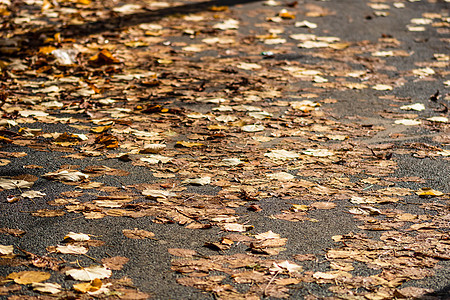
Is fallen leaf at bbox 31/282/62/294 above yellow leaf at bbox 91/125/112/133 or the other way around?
above

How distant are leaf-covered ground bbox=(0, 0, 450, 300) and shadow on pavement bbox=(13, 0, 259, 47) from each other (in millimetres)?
36

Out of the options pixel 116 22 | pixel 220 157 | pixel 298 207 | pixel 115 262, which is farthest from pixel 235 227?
pixel 116 22

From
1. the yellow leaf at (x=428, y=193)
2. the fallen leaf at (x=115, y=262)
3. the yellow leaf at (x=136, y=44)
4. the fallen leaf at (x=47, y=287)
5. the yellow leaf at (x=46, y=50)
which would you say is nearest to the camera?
the fallen leaf at (x=47, y=287)

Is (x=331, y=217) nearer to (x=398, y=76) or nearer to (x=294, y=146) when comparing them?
(x=294, y=146)

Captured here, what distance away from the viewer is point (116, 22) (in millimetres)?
7250

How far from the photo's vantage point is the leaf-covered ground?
2625mm

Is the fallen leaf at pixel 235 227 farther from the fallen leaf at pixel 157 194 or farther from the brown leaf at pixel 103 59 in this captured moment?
the brown leaf at pixel 103 59

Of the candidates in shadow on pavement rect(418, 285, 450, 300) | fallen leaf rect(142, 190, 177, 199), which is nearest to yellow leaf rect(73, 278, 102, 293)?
fallen leaf rect(142, 190, 177, 199)

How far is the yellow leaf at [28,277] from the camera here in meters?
2.42

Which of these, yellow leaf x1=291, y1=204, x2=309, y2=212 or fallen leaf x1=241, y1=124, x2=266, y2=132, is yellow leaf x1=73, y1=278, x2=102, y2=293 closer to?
yellow leaf x1=291, y1=204, x2=309, y2=212

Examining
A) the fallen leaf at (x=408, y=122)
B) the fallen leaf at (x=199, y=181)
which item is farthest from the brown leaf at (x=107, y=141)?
the fallen leaf at (x=408, y=122)

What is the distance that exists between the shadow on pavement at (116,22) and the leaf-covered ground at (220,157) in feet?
0.12

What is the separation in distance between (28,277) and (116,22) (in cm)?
526

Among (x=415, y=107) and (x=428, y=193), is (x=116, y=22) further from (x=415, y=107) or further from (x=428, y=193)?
(x=428, y=193)
